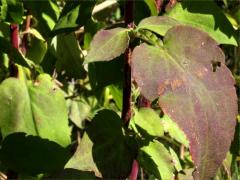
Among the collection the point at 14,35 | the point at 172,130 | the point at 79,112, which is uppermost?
the point at 14,35

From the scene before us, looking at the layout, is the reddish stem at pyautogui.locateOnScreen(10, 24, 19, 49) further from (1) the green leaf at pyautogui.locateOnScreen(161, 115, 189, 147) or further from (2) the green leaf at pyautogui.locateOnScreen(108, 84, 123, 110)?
(1) the green leaf at pyautogui.locateOnScreen(161, 115, 189, 147)

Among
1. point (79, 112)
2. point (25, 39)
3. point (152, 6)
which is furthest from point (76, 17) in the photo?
point (79, 112)

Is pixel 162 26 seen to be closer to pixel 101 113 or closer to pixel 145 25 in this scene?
pixel 145 25

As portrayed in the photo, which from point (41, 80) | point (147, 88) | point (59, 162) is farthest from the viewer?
point (41, 80)

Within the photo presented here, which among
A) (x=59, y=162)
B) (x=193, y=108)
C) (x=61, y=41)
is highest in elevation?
(x=193, y=108)

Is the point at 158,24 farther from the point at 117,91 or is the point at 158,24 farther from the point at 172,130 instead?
the point at 117,91

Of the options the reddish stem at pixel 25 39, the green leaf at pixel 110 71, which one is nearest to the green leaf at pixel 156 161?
the green leaf at pixel 110 71

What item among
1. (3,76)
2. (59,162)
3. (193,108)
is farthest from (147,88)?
(3,76)
